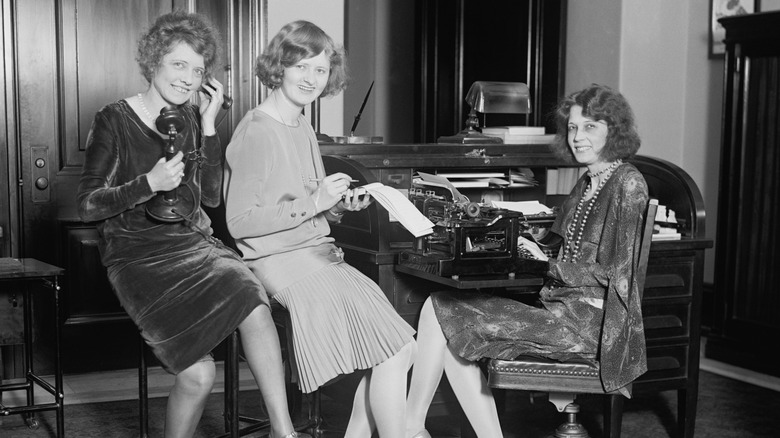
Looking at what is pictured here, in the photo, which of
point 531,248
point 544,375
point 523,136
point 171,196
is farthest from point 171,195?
point 523,136

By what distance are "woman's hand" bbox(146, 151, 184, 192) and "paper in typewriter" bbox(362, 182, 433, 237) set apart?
65 centimetres

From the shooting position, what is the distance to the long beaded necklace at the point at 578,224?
3516mm

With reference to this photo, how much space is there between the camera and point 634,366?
11.1 ft

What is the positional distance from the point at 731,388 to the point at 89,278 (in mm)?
3354

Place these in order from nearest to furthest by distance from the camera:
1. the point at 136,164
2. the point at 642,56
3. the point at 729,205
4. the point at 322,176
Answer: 1. the point at 136,164
2. the point at 322,176
3. the point at 729,205
4. the point at 642,56

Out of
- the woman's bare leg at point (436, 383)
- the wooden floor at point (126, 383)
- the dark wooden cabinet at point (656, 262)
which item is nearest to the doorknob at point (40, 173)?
the wooden floor at point (126, 383)

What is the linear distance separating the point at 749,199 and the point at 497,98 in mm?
1836

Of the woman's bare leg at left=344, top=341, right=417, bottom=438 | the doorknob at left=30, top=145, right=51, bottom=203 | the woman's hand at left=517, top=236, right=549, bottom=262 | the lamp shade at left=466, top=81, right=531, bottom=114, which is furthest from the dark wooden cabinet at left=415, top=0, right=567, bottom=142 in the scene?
the woman's bare leg at left=344, top=341, right=417, bottom=438

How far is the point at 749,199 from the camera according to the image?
538 cm

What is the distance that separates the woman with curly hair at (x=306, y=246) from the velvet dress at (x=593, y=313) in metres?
0.30

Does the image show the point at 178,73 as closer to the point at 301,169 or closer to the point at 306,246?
the point at 301,169

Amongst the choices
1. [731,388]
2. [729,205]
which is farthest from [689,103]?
[731,388]

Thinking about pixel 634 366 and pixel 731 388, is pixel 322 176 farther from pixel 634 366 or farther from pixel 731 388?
pixel 731 388

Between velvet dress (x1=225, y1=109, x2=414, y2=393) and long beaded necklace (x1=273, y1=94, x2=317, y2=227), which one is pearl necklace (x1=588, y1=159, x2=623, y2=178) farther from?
long beaded necklace (x1=273, y1=94, x2=317, y2=227)
